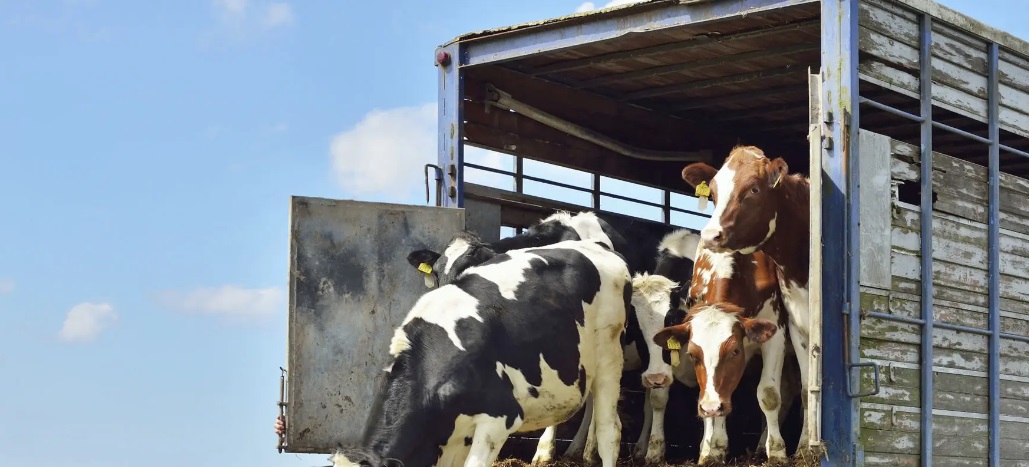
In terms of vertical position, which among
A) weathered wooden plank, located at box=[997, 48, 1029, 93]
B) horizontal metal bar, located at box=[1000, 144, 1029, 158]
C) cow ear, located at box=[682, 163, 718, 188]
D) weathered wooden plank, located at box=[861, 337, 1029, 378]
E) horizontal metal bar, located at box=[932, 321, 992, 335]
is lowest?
weathered wooden plank, located at box=[861, 337, 1029, 378]

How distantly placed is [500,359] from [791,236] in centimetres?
239

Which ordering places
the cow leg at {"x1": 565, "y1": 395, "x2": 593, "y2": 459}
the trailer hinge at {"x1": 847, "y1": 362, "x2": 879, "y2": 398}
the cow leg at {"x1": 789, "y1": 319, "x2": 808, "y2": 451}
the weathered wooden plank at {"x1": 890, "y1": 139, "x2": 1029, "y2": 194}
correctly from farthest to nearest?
the cow leg at {"x1": 565, "y1": 395, "x2": 593, "y2": 459} < the cow leg at {"x1": 789, "y1": 319, "x2": 808, "y2": 451} < the weathered wooden plank at {"x1": 890, "y1": 139, "x2": 1029, "y2": 194} < the trailer hinge at {"x1": 847, "y1": 362, "x2": 879, "y2": 398}

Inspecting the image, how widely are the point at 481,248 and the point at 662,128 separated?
3648 mm

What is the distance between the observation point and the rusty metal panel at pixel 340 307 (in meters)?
10.1

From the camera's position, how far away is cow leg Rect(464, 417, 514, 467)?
910 centimetres

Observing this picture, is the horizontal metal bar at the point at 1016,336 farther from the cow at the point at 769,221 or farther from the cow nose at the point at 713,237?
the cow nose at the point at 713,237

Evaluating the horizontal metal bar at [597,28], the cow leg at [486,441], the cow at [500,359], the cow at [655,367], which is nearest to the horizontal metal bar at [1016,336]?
the cow at [655,367]

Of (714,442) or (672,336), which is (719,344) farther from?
(714,442)

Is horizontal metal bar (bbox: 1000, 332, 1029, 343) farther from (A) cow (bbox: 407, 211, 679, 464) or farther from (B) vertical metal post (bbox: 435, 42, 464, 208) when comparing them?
(B) vertical metal post (bbox: 435, 42, 464, 208)

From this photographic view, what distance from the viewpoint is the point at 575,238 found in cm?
1152

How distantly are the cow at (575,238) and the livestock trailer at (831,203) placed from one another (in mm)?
261

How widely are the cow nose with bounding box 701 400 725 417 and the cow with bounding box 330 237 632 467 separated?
87 cm

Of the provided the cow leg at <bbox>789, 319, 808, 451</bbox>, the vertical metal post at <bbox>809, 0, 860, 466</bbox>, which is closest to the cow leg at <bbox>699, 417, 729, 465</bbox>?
the cow leg at <bbox>789, 319, 808, 451</bbox>

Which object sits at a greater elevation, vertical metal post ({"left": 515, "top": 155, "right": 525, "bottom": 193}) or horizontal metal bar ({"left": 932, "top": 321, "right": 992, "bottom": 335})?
vertical metal post ({"left": 515, "top": 155, "right": 525, "bottom": 193})
